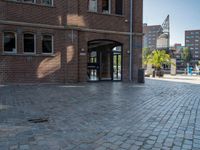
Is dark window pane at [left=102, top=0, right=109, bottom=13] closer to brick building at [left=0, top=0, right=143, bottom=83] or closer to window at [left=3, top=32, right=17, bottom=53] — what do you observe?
brick building at [left=0, top=0, right=143, bottom=83]

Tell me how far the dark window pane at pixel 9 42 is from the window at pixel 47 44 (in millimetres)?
1823

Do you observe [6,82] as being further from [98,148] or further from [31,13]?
[98,148]

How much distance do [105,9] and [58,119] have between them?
13.1 meters

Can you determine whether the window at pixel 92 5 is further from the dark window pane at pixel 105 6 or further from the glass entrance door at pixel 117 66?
the glass entrance door at pixel 117 66

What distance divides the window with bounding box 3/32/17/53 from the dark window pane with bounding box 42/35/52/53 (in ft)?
5.87

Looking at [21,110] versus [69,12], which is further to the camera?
[69,12]

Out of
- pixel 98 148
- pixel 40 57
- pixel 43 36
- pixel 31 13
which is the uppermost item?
pixel 31 13

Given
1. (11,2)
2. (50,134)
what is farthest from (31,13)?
(50,134)

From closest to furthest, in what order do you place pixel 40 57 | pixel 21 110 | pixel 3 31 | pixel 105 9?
pixel 21 110, pixel 3 31, pixel 40 57, pixel 105 9

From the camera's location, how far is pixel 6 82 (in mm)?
14438

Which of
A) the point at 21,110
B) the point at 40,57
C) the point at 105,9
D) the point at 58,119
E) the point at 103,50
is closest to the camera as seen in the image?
the point at 58,119

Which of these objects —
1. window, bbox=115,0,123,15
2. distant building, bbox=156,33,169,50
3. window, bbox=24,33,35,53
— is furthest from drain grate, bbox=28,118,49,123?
distant building, bbox=156,33,169,50

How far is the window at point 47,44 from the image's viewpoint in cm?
1555

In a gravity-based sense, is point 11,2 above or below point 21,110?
above
